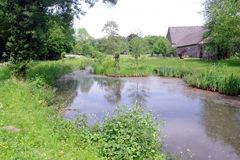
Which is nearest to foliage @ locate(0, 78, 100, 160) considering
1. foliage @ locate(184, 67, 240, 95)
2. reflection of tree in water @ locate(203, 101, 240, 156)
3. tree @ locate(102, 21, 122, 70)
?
reflection of tree in water @ locate(203, 101, 240, 156)

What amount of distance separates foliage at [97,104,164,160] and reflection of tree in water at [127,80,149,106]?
40.6ft

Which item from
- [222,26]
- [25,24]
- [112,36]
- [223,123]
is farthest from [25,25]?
[112,36]

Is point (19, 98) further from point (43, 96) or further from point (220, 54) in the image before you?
point (220, 54)

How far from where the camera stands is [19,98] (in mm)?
15836

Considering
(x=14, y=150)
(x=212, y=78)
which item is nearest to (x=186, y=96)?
(x=212, y=78)

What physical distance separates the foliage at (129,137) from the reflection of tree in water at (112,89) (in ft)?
43.4

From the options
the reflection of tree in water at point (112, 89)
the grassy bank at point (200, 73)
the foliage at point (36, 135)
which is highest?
the foliage at point (36, 135)

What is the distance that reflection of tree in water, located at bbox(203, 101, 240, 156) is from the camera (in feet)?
47.9

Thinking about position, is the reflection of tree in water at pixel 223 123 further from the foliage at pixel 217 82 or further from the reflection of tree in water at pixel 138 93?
the reflection of tree in water at pixel 138 93

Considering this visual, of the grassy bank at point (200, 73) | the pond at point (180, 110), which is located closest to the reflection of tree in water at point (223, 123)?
the pond at point (180, 110)

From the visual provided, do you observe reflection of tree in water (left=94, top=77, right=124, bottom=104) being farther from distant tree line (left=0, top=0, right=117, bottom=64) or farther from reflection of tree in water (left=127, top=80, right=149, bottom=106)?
distant tree line (left=0, top=0, right=117, bottom=64)

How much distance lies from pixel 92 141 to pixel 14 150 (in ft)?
7.81

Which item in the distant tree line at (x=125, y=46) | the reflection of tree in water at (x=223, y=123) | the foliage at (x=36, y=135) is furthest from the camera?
the distant tree line at (x=125, y=46)

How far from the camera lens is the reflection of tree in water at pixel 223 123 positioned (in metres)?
14.6
